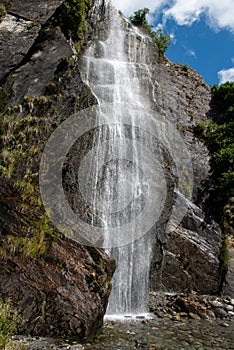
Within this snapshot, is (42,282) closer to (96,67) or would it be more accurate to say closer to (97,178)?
(97,178)

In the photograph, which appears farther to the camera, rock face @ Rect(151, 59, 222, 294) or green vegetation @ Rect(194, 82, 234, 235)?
green vegetation @ Rect(194, 82, 234, 235)

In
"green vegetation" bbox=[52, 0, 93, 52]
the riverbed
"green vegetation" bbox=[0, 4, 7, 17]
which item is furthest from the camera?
"green vegetation" bbox=[0, 4, 7, 17]

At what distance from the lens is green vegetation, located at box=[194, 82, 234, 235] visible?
1719cm

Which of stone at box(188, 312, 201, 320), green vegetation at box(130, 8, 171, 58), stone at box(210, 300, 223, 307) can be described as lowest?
stone at box(188, 312, 201, 320)

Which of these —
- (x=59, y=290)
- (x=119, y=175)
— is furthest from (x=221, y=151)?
(x=59, y=290)

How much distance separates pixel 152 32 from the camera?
26.3 metres

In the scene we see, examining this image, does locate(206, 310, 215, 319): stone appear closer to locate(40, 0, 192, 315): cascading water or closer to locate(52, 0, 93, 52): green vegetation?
locate(40, 0, 192, 315): cascading water

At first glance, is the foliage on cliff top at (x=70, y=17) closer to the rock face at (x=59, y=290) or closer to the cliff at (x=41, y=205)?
the cliff at (x=41, y=205)

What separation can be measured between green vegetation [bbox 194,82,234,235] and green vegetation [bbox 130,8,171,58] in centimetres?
534

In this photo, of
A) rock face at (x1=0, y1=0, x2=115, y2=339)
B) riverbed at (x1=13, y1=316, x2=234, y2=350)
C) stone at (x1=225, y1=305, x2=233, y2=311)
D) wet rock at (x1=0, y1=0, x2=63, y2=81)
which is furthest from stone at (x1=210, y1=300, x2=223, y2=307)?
wet rock at (x1=0, y1=0, x2=63, y2=81)

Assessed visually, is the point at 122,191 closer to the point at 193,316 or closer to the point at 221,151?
the point at 193,316

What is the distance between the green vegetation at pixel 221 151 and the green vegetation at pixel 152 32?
5338 mm

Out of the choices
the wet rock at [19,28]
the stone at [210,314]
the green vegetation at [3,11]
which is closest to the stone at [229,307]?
the stone at [210,314]

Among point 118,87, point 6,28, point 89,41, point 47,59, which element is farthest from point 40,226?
point 89,41
